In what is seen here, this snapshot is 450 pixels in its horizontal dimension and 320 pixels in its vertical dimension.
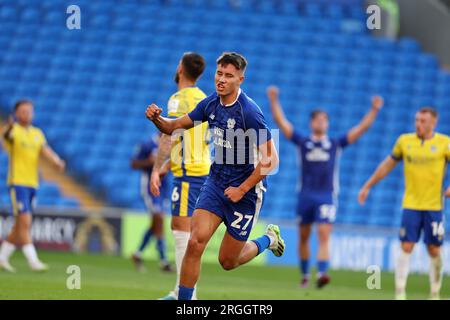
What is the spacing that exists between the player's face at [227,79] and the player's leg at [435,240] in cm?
411

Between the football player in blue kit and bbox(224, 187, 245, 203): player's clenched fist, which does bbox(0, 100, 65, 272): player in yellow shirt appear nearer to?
the football player in blue kit

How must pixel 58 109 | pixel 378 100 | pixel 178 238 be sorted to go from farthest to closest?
pixel 58 109, pixel 378 100, pixel 178 238

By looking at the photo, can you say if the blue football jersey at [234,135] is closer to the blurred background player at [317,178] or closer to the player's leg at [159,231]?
the blurred background player at [317,178]

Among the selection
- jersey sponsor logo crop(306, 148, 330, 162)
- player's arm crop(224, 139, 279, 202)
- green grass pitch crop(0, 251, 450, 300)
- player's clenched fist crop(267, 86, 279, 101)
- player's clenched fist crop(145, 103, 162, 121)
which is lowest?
Answer: green grass pitch crop(0, 251, 450, 300)

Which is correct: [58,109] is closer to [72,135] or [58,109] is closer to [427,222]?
[72,135]

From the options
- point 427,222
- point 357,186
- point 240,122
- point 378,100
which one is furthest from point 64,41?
point 240,122

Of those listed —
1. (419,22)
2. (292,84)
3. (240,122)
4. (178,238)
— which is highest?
(419,22)

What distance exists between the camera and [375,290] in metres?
12.5

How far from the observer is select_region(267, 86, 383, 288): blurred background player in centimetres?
1280

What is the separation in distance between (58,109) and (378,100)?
467 inches

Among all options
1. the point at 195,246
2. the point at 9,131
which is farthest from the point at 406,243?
Result: the point at 9,131

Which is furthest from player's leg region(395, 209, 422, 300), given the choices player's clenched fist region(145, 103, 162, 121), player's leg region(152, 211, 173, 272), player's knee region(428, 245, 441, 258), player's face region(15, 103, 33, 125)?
player's face region(15, 103, 33, 125)

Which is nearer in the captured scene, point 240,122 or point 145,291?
point 240,122

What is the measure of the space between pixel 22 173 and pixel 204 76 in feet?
34.2
